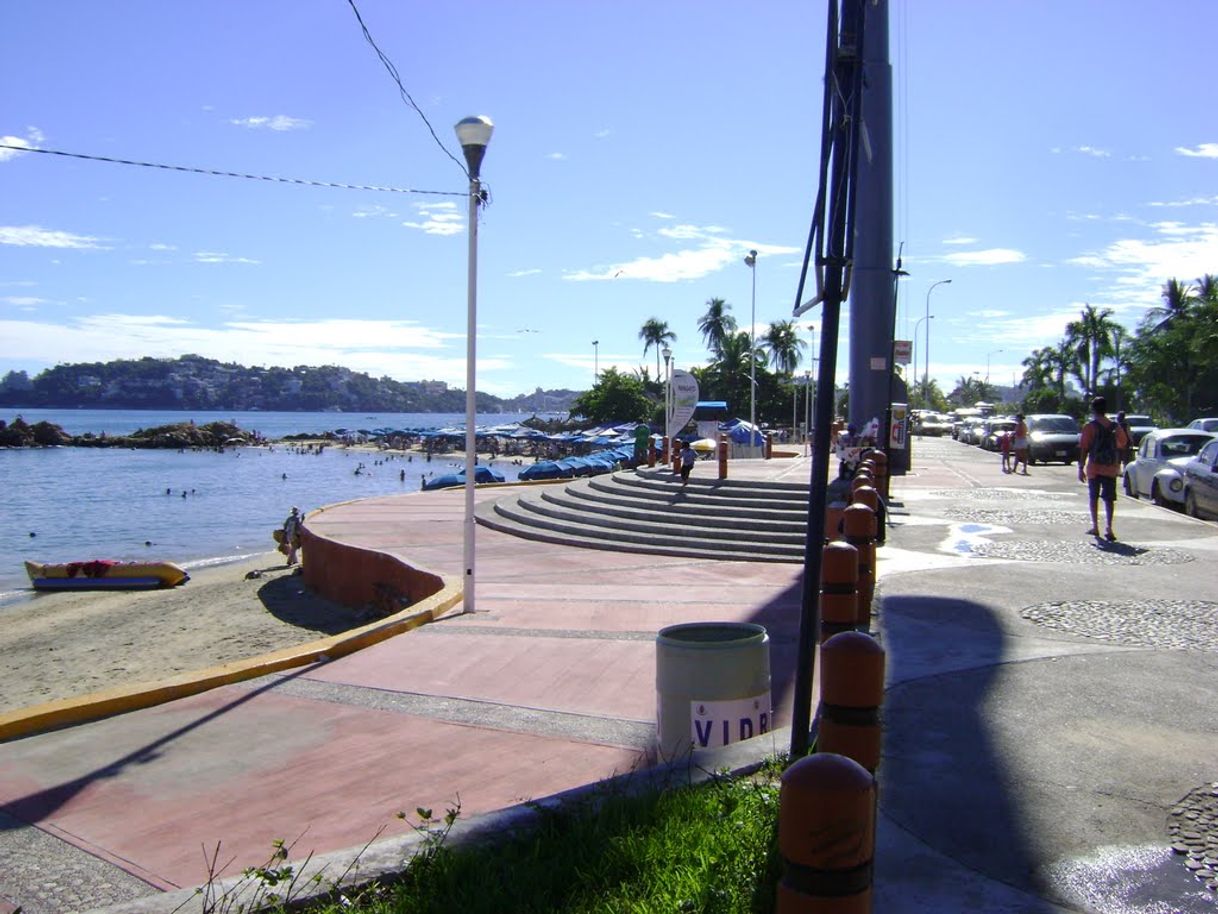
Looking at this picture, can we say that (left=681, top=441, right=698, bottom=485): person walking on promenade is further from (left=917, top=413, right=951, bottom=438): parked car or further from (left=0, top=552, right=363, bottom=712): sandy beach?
(left=917, top=413, right=951, bottom=438): parked car

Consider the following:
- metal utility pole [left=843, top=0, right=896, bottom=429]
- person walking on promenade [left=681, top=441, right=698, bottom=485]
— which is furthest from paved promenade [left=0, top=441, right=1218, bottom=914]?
metal utility pole [left=843, top=0, right=896, bottom=429]

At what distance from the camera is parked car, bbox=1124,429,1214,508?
18297mm

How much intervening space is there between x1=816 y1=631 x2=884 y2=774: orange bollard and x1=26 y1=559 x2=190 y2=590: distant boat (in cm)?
2162

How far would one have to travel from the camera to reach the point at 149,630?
15.8 m

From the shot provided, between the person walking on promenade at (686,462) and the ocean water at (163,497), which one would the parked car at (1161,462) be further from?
the ocean water at (163,497)

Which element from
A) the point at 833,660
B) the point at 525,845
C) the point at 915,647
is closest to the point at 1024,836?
the point at 833,660

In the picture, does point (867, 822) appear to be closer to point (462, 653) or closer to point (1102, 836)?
point (1102, 836)

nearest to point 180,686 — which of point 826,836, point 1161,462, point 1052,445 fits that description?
point 826,836

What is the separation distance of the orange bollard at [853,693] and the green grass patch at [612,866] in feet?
1.55

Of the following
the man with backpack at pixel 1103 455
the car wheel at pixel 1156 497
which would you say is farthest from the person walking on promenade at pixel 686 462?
the car wheel at pixel 1156 497

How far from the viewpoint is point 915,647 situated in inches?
270

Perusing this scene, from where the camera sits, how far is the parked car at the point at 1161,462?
60.0ft

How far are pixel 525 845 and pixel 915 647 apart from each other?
159 inches

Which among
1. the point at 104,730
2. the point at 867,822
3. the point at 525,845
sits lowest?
the point at 104,730
